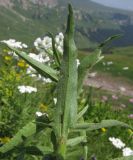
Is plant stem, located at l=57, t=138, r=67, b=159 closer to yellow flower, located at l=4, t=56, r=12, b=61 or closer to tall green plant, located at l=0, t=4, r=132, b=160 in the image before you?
tall green plant, located at l=0, t=4, r=132, b=160

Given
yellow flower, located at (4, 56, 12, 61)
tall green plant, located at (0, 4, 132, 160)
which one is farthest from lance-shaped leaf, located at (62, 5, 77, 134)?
yellow flower, located at (4, 56, 12, 61)

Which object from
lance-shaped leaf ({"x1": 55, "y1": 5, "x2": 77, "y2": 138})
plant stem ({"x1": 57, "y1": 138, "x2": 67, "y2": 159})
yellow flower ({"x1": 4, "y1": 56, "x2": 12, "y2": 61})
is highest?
yellow flower ({"x1": 4, "y1": 56, "x2": 12, "y2": 61})

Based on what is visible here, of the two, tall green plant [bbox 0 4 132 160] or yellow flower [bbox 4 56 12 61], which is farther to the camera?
yellow flower [bbox 4 56 12 61]

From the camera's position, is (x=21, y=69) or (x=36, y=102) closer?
(x=36, y=102)

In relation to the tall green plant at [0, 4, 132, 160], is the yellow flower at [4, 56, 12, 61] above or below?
above

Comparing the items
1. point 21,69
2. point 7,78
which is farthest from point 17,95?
point 21,69

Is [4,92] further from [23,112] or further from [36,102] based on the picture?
[23,112]
